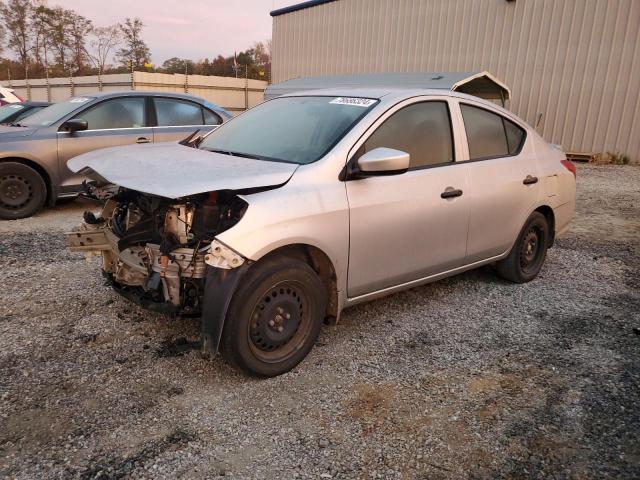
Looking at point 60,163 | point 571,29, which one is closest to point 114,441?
point 60,163

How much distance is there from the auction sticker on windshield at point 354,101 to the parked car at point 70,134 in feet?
12.3

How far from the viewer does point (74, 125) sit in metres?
6.71

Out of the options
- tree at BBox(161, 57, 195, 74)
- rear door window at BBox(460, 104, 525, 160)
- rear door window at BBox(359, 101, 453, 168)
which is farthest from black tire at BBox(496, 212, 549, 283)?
tree at BBox(161, 57, 195, 74)

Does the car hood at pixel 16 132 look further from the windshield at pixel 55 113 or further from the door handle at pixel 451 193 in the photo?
the door handle at pixel 451 193

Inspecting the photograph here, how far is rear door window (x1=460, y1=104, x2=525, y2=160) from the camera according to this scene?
13.6 feet

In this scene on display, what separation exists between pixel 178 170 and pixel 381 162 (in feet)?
4.00

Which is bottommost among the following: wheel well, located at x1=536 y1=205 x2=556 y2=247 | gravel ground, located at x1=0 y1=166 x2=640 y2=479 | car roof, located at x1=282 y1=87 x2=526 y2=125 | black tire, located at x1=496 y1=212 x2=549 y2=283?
gravel ground, located at x1=0 y1=166 x2=640 y2=479

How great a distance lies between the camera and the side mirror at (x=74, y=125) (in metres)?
6.71

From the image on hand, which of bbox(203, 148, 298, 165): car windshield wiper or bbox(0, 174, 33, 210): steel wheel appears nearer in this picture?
bbox(203, 148, 298, 165): car windshield wiper

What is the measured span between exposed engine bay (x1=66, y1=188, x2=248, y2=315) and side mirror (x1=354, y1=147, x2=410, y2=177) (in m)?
0.79

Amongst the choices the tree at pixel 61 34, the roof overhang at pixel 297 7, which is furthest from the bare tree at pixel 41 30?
the roof overhang at pixel 297 7

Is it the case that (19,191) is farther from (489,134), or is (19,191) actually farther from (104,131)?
(489,134)

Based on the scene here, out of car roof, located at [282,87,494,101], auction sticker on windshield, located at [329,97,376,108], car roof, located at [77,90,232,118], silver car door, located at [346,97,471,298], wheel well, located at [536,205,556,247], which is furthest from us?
car roof, located at [77,90,232,118]

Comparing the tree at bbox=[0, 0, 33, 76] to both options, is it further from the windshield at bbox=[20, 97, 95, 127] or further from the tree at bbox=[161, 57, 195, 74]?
the windshield at bbox=[20, 97, 95, 127]
